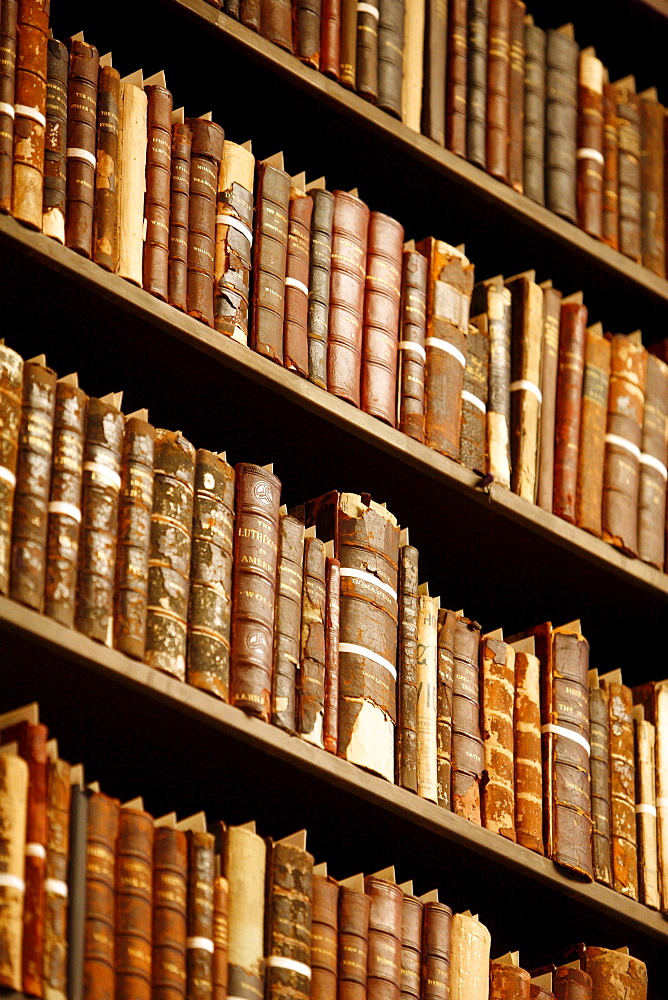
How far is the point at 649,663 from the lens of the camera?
2.22 metres

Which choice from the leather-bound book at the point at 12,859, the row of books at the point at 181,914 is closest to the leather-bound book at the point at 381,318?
the row of books at the point at 181,914

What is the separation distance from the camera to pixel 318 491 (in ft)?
6.56

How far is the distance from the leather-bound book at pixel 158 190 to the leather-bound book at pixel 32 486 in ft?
0.57

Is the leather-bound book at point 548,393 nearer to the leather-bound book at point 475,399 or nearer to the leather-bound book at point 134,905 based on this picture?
the leather-bound book at point 475,399

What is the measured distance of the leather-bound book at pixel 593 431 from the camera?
1.97 meters

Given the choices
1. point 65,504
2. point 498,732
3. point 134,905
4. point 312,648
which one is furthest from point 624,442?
point 134,905

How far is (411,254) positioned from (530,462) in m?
0.27

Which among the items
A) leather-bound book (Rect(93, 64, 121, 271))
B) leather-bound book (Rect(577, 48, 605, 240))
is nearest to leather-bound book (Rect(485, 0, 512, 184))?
leather-bound book (Rect(577, 48, 605, 240))

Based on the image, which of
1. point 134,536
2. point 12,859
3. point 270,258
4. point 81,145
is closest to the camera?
point 12,859

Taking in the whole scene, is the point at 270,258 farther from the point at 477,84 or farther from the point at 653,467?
the point at 653,467

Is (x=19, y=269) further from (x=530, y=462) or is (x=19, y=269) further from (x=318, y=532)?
(x=530, y=462)

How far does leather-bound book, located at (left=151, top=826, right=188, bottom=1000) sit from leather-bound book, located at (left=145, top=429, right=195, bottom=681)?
0.16 metres

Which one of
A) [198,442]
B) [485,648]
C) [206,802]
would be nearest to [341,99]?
[198,442]

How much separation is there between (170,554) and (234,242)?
37 cm
